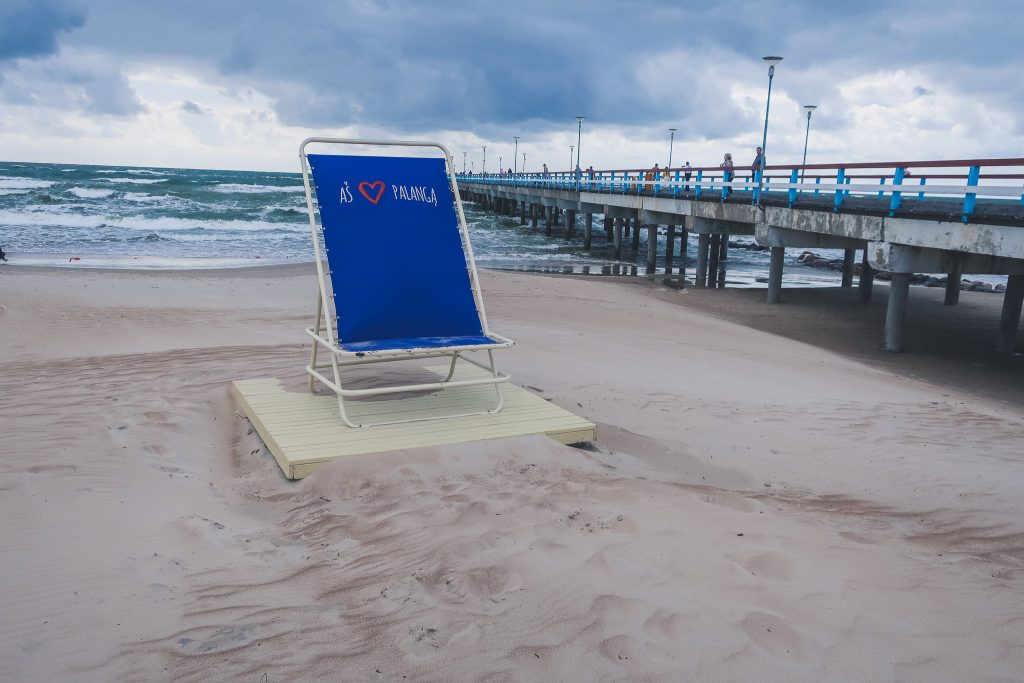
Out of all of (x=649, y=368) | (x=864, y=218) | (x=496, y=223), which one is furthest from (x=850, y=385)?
(x=496, y=223)

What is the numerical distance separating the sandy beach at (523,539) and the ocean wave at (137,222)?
26752 millimetres

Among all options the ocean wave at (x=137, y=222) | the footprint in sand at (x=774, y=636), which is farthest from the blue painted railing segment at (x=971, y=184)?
the ocean wave at (x=137, y=222)

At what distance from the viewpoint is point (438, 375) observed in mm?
6258

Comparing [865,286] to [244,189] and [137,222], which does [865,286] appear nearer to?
[137,222]

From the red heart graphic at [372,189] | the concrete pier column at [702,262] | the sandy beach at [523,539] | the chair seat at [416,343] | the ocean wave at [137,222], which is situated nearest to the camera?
the sandy beach at [523,539]

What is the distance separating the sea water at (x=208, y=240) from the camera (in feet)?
69.7

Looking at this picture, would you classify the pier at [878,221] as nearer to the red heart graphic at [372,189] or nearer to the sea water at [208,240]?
the sea water at [208,240]

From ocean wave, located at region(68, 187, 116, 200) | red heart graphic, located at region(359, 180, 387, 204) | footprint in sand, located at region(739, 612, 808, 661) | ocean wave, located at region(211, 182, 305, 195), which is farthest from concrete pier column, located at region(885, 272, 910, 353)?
ocean wave, located at region(211, 182, 305, 195)

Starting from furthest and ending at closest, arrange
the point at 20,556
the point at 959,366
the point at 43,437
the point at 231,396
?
the point at 959,366 < the point at 231,396 < the point at 43,437 < the point at 20,556

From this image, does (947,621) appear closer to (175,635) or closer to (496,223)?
(175,635)

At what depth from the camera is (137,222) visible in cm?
3303

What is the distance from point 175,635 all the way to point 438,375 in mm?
3716

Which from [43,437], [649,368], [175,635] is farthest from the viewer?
[649,368]

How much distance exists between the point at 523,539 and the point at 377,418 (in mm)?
1911
